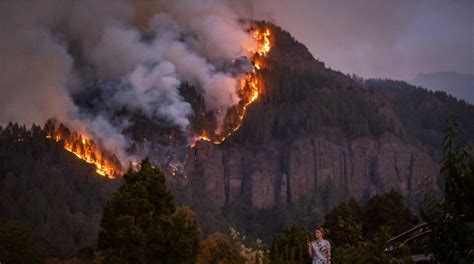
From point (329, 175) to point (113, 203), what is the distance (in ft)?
340

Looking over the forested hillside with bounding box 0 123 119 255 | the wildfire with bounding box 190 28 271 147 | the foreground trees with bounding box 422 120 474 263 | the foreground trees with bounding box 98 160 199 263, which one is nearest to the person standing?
the foreground trees with bounding box 422 120 474 263

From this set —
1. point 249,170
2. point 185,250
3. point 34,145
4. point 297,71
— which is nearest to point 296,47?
point 297,71

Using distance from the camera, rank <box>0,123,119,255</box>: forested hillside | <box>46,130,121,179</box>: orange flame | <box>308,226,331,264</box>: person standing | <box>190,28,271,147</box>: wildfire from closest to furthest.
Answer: <box>308,226,331,264</box>: person standing, <box>0,123,119,255</box>: forested hillside, <box>46,130,121,179</box>: orange flame, <box>190,28,271,147</box>: wildfire

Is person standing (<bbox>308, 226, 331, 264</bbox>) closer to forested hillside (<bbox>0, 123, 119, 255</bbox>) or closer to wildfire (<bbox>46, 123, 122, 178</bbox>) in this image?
forested hillside (<bbox>0, 123, 119, 255</bbox>)

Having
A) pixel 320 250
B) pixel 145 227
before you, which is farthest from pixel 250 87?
pixel 320 250

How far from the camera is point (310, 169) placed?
142125 millimetres

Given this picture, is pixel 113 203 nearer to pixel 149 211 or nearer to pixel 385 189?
pixel 149 211

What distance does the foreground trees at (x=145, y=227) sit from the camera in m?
39.6

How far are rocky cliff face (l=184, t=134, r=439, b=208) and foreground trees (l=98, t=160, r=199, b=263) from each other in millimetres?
95817

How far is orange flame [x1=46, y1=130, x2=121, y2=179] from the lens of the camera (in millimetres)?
136250

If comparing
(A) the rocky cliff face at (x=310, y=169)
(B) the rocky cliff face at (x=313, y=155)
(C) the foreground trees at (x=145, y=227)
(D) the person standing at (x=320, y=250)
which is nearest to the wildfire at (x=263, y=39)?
(B) the rocky cliff face at (x=313, y=155)

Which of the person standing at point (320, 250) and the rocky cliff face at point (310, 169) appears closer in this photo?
the person standing at point (320, 250)

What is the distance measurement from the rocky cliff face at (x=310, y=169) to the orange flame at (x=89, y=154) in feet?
57.2

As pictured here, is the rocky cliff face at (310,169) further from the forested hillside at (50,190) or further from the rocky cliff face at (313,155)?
the forested hillside at (50,190)
